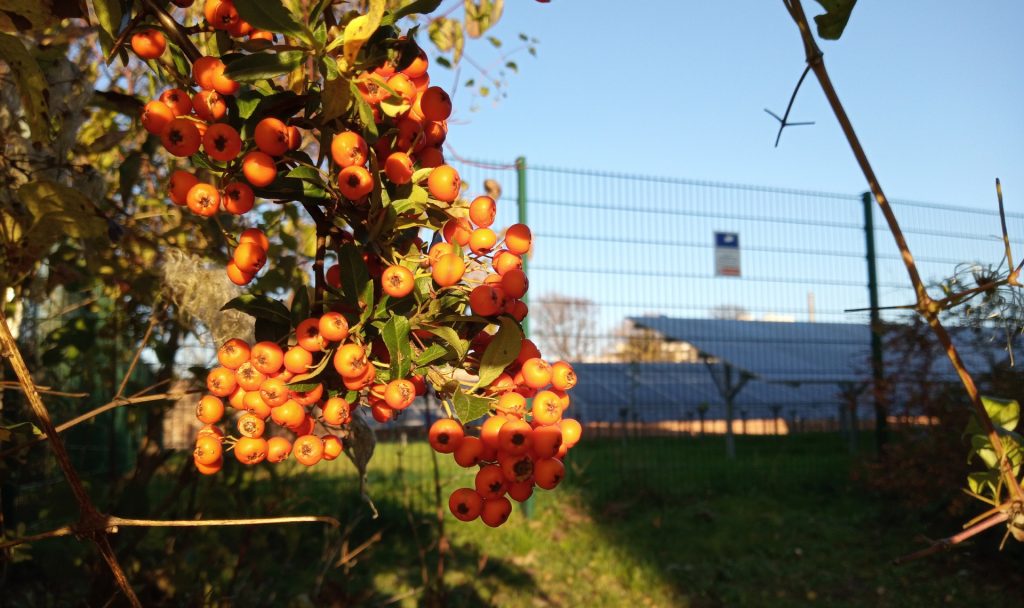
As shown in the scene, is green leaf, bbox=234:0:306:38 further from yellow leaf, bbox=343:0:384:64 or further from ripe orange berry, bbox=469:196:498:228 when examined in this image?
ripe orange berry, bbox=469:196:498:228

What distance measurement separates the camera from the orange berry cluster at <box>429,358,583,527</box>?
80cm

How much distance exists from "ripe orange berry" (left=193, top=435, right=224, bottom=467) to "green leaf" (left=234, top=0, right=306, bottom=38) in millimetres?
475

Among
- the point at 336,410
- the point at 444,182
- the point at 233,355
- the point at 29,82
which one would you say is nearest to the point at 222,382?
the point at 233,355

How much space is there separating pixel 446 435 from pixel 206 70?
476 mm

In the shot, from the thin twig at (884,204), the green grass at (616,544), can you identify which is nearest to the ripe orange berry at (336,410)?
the thin twig at (884,204)

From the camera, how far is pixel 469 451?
33.2 inches

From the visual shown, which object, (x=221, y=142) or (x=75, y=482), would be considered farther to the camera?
(x=221, y=142)

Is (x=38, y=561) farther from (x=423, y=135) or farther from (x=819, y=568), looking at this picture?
(x=819, y=568)

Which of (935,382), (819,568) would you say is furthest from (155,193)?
(935,382)

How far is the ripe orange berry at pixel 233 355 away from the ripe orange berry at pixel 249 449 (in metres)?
0.10

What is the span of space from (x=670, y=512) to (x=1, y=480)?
4.90 m

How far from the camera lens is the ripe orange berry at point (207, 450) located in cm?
90

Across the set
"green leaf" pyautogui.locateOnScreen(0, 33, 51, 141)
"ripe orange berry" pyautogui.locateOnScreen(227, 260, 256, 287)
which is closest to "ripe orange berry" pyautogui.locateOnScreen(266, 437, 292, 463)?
"ripe orange berry" pyautogui.locateOnScreen(227, 260, 256, 287)

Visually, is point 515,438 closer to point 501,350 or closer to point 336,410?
point 501,350
